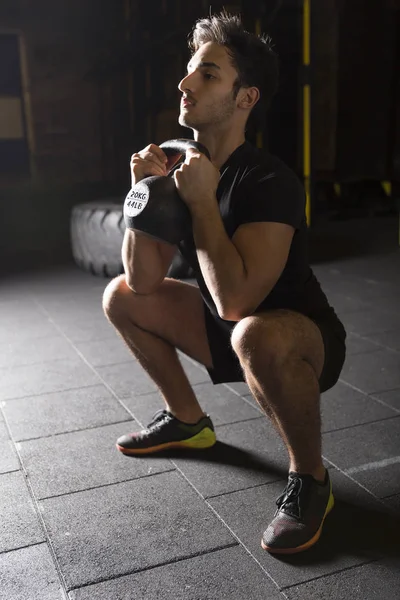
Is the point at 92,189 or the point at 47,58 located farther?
the point at 92,189

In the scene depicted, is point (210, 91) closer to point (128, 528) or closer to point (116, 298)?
point (116, 298)

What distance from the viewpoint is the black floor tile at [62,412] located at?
2047 mm

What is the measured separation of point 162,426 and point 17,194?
5201 mm

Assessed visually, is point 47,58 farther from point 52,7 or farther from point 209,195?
point 209,195

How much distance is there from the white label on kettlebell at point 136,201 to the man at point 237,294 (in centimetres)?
8

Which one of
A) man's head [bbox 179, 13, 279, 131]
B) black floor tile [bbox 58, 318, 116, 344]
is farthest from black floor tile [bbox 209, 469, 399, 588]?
black floor tile [bbox 58, 318, 116, 344]

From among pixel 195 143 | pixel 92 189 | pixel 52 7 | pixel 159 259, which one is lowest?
pixel 92 189

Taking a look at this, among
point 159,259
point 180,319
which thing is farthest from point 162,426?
point 159,259

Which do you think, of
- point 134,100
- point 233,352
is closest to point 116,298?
point 233,352

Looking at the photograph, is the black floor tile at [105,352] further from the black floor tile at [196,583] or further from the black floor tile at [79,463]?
the black floor tile at [196,583]

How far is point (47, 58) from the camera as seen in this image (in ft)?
21.1

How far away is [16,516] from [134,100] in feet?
18.4

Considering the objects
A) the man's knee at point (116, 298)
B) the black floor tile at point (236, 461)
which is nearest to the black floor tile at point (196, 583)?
the black floor tile at point (236, 461)

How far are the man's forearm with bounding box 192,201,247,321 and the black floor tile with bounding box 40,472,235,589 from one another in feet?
1.64
